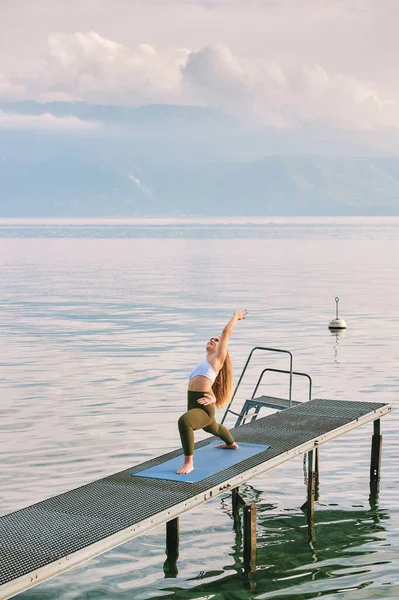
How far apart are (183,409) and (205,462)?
946cm

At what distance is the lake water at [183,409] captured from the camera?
1257 centimetres

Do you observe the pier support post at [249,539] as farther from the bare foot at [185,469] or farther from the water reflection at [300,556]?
the bare foot at [185,469]

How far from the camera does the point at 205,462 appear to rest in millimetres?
13273

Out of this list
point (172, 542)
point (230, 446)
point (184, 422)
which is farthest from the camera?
point (230, 446)

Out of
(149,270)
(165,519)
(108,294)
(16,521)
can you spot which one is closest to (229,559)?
(165,519)

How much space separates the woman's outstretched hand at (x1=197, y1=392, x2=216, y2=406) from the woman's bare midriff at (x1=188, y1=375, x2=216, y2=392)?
7 centimetres

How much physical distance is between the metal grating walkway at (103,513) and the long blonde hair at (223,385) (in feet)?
2.97

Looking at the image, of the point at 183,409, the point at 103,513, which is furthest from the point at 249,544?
the point at 183,409

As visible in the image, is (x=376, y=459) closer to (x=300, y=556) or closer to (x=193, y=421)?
(x=300, y=556)

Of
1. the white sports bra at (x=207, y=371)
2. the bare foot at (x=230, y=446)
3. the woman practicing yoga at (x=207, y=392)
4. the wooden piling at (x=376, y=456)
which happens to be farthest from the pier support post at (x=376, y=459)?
the white sports bra at (x=207, y=371)

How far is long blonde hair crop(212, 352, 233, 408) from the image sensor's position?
1327 cm

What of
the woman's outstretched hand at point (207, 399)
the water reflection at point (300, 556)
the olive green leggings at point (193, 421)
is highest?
the woman's outstretched hand at point (207, 399)

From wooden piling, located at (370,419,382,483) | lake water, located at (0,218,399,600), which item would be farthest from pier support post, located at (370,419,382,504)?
lake water, located at (0,218,399,600)

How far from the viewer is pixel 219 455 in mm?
13680
